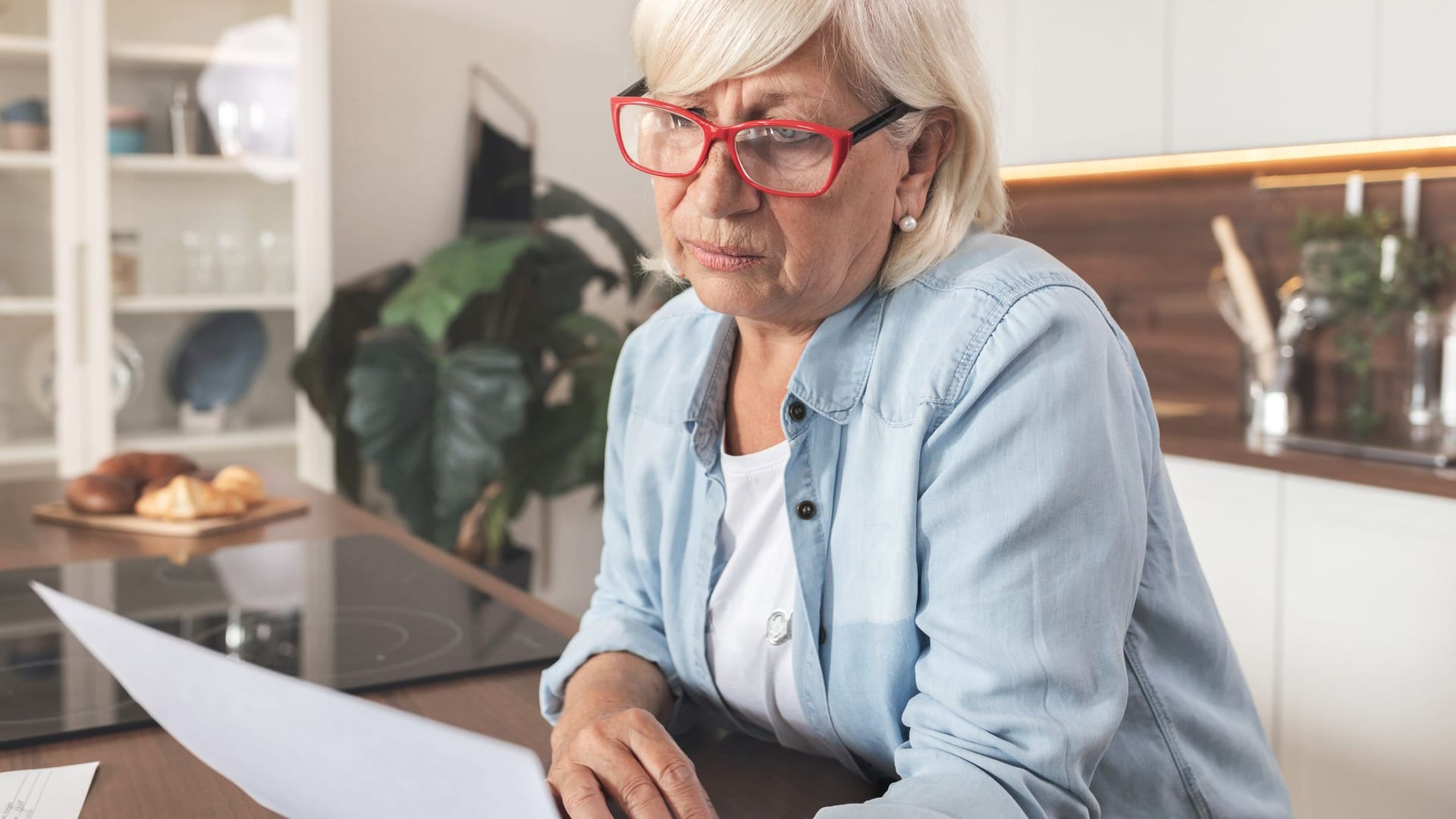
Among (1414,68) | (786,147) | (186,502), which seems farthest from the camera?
(1414,68)

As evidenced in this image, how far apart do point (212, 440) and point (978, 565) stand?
3.13 meters

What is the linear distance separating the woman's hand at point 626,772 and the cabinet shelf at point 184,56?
3.00m

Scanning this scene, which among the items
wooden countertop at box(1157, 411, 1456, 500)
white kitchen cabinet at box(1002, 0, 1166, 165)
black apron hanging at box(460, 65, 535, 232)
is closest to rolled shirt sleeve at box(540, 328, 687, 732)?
wooden countertop at box(1157, 411, 1456, 500)

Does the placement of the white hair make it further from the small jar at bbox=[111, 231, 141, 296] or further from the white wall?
the white wall

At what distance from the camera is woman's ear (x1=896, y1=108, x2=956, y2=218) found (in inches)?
40.9

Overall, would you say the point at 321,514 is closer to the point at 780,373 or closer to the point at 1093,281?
the point at 780,373

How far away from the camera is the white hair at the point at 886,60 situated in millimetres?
924

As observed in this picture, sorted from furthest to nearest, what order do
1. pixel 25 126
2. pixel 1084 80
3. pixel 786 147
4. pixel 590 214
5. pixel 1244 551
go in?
1. pixel 590 214
2. pixel 25 126
3. pixel 1084 80
4. pixel 1244 551
5. pixel 786 147

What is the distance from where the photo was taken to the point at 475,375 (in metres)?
3.09

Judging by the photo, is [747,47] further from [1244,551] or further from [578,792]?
[1244,551]

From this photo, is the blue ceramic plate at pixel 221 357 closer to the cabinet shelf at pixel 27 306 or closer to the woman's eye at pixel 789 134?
the cabinet shelf at pixel 27 306

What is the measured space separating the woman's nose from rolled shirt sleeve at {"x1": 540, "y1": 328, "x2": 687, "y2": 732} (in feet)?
0.97

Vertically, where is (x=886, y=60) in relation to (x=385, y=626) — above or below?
above

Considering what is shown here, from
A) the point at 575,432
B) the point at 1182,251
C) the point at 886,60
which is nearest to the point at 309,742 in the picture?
the point at 886,60
